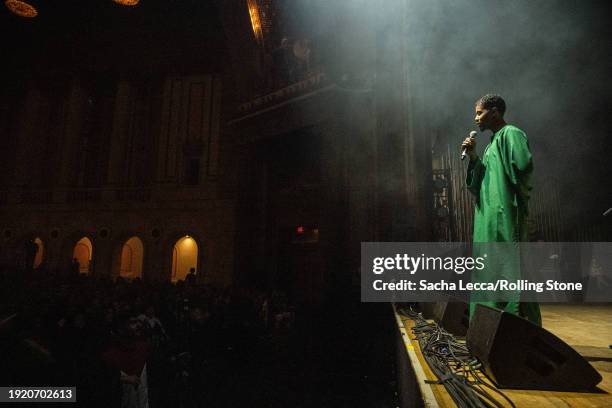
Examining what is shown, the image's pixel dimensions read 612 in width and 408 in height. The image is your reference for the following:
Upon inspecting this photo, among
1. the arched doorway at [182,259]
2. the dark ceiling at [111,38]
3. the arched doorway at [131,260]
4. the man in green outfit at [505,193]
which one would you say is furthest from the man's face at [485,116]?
the arched doorway at [131,260]

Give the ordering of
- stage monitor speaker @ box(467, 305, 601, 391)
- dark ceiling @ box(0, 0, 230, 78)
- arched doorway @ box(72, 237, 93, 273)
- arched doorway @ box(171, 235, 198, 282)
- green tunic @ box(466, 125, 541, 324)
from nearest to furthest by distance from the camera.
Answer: stage monitor speaker @ box(467, 305, 601, 391) → green tunic @ box(466, 125, 541, 324) → dark ceiling @ box(0, 0, 230, 78) → arched doorway @ box(171, 235, 198, 282) → arched doorway @ box(72, 237, 93, 273)

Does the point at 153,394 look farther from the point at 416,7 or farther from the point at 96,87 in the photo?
the point at 96,87

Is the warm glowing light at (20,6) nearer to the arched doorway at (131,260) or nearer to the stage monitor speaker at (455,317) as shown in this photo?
the arched doorway at (131,260)

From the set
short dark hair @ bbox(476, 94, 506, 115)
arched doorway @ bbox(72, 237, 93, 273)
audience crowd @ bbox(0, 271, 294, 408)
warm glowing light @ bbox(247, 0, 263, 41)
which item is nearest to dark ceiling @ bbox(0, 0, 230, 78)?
warm glowing light @ bbox(247, 0, 263, 41)

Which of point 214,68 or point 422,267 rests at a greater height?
point 214,68

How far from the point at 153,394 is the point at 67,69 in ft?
59.6

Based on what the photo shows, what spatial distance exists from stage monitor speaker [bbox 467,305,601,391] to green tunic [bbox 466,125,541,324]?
35 centimetres

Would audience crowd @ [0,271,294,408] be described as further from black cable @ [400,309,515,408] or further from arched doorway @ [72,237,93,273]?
arched doorway @ [72,237,93,273]

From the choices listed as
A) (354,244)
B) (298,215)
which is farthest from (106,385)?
(298,215)

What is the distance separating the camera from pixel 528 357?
1951 millimetres

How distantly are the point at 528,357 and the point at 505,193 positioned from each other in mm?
1063

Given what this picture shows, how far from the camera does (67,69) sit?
55.8 ft

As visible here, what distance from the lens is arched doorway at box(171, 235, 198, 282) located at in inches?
677

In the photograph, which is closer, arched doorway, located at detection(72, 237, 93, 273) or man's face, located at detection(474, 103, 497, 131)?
man's face, located at detection(474, 103, 497, 131)
